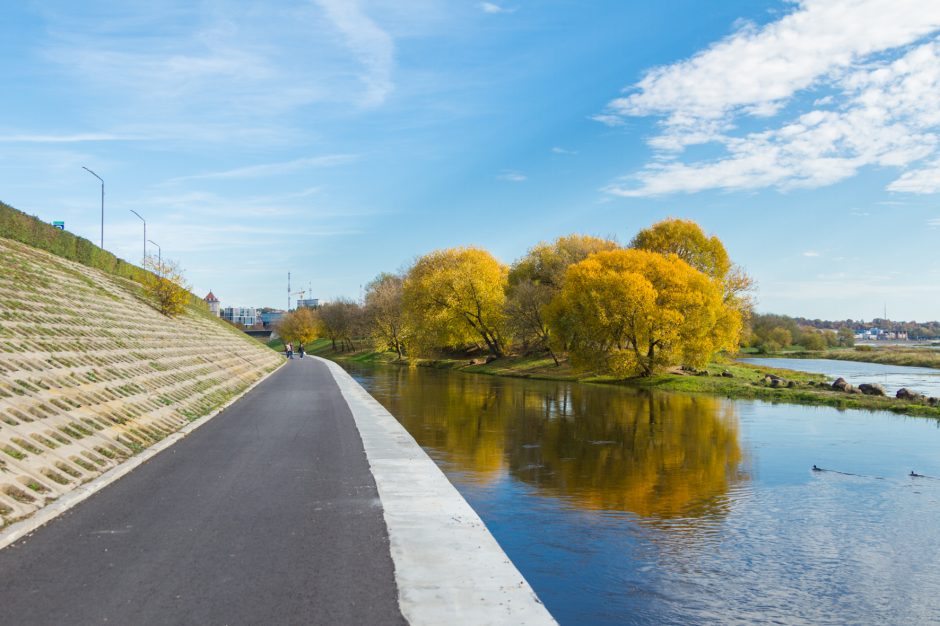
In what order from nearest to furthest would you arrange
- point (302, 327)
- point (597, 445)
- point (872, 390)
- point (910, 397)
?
point (597, 445)
point (910, 397)
point (872, 390)
point (302, 327)

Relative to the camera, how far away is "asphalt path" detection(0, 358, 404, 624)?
586cm

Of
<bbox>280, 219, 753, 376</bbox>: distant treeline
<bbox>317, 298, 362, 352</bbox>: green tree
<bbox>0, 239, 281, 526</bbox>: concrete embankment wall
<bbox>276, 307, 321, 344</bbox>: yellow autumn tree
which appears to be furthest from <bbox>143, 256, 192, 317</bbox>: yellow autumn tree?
<bbox>276, 307, 321, 344</bbox>: yellow autumn tree

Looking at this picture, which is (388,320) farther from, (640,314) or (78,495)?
(78,495)

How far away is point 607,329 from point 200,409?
29809 millimetres

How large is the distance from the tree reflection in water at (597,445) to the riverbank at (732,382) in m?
3.92

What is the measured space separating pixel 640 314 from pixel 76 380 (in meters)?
34.1

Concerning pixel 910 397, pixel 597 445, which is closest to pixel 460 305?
pixel 910 397

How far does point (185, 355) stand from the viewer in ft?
97.0

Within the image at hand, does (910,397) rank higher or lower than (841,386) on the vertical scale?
lower

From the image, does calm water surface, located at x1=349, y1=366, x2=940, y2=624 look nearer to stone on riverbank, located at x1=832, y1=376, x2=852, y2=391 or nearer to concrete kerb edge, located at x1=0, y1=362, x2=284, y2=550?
concrete kerb edge, located at x1=0, y1=362, x2=284, y2=550

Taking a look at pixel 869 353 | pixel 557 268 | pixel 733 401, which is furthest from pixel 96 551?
pixel 869 353

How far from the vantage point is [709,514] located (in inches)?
429

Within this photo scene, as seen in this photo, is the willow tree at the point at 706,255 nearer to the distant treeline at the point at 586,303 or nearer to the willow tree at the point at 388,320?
the distant treeline at the point at 586,303

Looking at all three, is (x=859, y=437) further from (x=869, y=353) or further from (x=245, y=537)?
(x=869, y=353)
